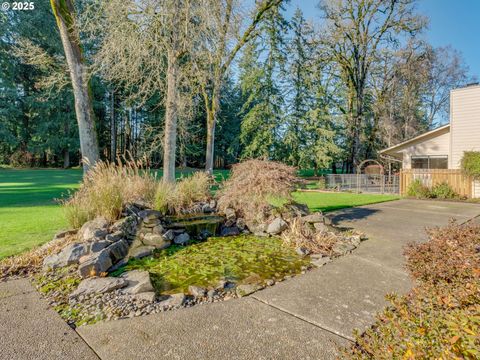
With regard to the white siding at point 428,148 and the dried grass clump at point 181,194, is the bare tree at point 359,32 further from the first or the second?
the dried grass clump at point 181,194

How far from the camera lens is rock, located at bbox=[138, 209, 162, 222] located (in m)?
5.37

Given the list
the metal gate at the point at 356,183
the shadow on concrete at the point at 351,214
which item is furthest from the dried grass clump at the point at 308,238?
the metal gate at the point at 356,183

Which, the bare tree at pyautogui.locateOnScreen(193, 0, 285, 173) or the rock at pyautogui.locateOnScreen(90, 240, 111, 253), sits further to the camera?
the bare tree at pyautogui.locateOnScreen(193, 0, 285, 173)

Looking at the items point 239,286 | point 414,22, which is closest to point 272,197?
point 239,286

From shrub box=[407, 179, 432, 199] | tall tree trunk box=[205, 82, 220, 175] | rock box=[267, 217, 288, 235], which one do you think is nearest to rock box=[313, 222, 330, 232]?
rock box=[267, 217, 288, 235]

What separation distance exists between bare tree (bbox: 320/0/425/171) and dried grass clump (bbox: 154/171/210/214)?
1633cm

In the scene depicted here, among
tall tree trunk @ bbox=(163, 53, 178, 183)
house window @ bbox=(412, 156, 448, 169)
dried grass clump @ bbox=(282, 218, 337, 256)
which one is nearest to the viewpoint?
dried grass clump @ bbox=(282, 218, 337, 256)

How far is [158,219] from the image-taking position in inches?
217

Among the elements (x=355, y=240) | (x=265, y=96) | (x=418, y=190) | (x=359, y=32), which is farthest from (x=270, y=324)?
(x=359, y=32)

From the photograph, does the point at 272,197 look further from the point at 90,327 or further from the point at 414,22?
the point at 414,22

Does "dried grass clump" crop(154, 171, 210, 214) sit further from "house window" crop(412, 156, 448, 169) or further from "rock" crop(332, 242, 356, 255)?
"house window" crop(412, 156, 448, 169)

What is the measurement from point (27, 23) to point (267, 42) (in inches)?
751

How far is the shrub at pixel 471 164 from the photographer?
457 inches

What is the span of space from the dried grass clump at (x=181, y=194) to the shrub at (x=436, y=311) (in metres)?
4.66
